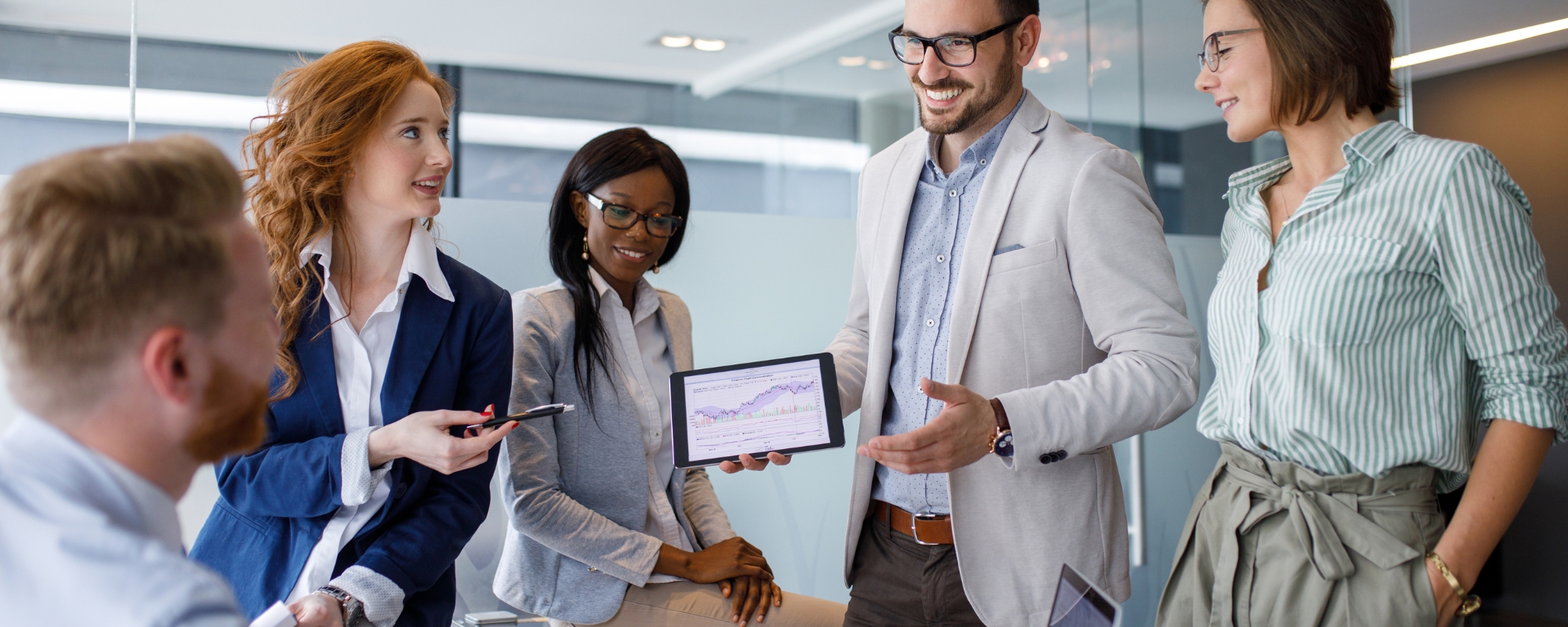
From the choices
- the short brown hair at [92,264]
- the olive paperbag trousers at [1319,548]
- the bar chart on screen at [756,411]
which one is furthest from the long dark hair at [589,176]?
the short brown hair at [92,264]

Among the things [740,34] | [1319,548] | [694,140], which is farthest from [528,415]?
[740,34]

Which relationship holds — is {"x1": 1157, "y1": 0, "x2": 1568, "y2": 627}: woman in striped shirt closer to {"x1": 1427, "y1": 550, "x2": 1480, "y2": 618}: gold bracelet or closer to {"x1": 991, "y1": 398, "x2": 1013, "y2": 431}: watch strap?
{"x1": 1427, "y1": 550, "x2": 1480, "y2": 618}: gold bracelet

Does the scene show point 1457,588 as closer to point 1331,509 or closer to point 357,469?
point 1331,509

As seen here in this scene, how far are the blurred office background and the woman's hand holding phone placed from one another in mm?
1171

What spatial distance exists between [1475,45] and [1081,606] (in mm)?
2915

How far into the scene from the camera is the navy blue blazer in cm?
156

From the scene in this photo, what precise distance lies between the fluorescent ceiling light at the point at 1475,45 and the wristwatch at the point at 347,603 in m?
3.16

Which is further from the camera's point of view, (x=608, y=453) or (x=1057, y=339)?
(x=608, y=453)

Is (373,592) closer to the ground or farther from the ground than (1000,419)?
closer to the ground

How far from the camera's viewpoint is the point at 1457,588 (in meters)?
1.29

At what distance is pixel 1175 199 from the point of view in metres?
3.54

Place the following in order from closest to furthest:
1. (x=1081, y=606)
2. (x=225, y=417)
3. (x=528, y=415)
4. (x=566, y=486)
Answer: (x=225, y=417), (x=1081, y=606), (x=528, y=415), (x=566, y=486)

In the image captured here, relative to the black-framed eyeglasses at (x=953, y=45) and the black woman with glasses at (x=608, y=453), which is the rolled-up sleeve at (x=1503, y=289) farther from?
the black woman with glasses at (x=608, y=453)

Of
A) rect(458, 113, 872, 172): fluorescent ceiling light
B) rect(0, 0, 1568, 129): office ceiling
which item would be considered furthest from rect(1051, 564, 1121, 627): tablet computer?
rect(0, 0, 1568, 129): office ceiling
